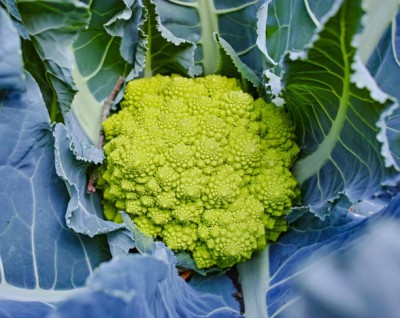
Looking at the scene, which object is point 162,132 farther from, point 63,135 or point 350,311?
point 350,311

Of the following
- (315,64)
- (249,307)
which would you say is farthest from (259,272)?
(315,64)

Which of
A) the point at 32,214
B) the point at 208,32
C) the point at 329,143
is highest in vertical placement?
the point at 208,32

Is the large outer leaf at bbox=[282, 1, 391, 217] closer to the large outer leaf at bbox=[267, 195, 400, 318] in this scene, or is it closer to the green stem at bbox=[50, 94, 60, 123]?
the large outer leaf at bbox=[267, 195, 400, 318]

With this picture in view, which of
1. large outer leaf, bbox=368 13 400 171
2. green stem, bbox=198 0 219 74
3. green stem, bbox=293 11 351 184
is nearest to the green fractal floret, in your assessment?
green stem, bbox=293 11 351 184

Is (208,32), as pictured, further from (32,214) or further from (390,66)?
(32,214)

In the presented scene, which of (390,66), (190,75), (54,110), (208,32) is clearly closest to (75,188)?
(54,110)

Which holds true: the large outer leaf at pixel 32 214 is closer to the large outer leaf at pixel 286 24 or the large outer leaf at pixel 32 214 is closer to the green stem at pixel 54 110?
the green stem at pixel 54 110
